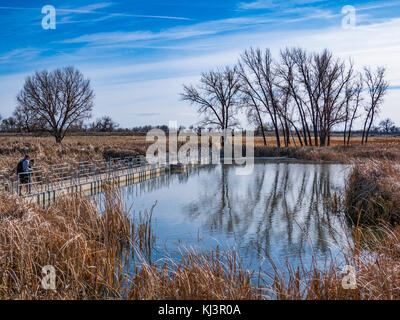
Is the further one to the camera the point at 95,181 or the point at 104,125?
the point at 104,125

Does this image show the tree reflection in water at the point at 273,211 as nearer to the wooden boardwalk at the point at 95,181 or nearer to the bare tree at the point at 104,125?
the wooden boardwalk at the point at 95,181

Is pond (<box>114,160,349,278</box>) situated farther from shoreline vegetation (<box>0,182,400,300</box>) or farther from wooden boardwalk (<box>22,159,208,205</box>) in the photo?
wooden boardwalk (<box>22,159,208,205</box>)

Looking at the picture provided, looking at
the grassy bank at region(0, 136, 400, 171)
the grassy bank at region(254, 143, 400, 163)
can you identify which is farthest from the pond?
the grassy bank at region(254, 143, 400, 163)

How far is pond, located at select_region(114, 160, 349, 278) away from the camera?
777 centimetres

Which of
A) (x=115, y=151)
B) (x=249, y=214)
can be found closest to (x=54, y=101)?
(x=115, y=151)

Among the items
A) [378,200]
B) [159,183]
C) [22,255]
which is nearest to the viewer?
[22,255]

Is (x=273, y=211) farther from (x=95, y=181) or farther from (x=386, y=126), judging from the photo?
(x=386, y=126)

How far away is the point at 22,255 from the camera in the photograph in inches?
194

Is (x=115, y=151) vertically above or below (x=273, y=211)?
above

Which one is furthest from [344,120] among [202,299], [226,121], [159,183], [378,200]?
[202,299]

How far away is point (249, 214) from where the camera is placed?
11.4 m
